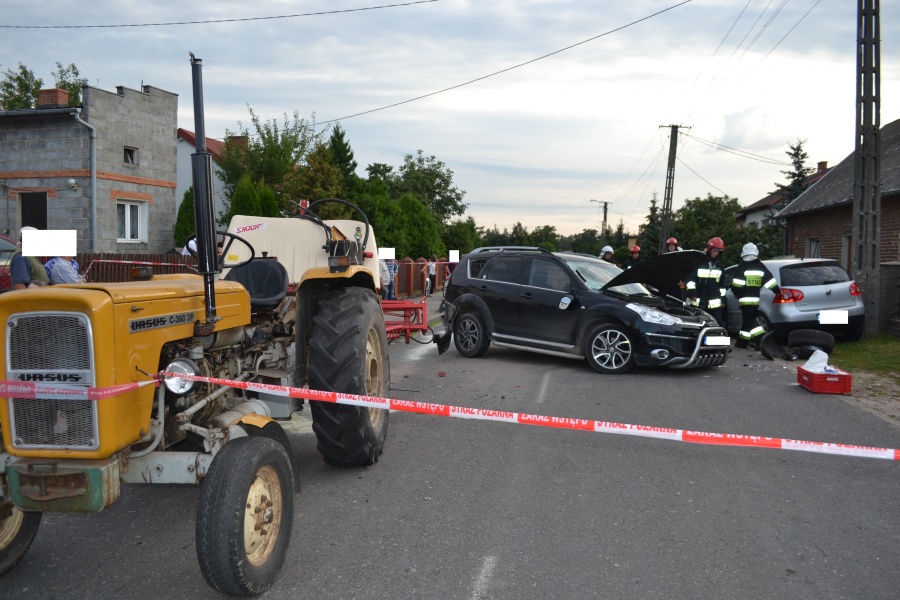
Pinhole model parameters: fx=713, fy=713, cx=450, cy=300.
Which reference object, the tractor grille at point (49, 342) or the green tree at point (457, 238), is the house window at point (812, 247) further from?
the green tree at point (457, 238)

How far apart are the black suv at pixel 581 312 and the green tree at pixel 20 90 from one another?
140 feet

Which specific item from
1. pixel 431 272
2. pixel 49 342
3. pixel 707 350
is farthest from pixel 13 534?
pixel 431 272

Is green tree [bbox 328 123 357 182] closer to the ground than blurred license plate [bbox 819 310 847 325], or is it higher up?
higher up

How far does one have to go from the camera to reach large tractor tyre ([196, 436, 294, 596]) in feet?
10.2

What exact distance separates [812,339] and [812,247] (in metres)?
15.2

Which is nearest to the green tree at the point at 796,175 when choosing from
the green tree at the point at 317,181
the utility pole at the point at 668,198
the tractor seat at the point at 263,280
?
the utility pole at the point at 668,198

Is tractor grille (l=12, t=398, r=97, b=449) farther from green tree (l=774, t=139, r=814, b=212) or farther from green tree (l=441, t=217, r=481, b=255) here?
green tree (l=441, t=217, r=481, b=255)

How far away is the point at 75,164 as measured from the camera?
21.7 metres

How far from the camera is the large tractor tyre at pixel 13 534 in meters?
3.55

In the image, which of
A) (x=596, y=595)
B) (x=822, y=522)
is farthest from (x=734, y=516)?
(x=596, y=595)

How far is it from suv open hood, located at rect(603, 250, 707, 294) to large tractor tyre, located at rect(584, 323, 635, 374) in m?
0.66

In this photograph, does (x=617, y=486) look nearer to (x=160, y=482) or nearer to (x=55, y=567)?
(x=160, y=482)

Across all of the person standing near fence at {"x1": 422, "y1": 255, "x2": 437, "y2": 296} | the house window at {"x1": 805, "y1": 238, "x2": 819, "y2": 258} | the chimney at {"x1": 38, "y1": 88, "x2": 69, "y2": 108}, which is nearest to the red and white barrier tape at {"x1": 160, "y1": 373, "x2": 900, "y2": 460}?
the house window at {"x1": 805, "y1": 238, "x2": 819, "y2": 258}

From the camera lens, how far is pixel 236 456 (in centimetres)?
330
